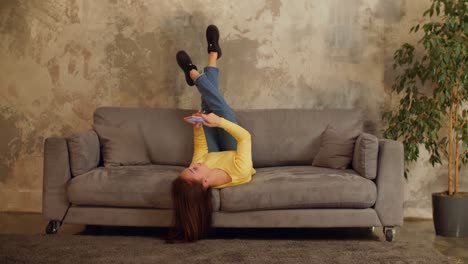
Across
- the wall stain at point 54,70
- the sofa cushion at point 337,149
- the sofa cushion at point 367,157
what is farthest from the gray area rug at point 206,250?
the wall stain at point 54,70

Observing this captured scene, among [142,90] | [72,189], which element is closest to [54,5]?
[142,90]

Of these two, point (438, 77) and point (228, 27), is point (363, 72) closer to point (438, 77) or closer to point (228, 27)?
point (438, 77)

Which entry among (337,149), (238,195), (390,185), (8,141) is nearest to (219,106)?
(238,195)

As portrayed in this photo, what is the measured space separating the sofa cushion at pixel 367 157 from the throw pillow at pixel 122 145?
1.53m

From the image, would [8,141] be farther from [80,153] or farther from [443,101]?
[443,101]

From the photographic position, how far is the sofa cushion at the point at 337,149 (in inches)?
169

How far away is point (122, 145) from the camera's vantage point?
175 inches

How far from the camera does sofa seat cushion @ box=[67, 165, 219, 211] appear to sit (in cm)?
393

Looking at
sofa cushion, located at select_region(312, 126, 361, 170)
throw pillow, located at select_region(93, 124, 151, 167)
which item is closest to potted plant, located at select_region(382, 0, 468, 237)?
sofa cushion, located at select_region(312, 126, 361, 170)

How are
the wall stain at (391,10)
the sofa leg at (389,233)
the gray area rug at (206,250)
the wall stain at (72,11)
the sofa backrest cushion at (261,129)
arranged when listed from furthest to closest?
the wall stain at (72,11)
the wall stain at (391,10)
the sofa backrest cushion at (261,129)
the sofa leg at (389,233)
the gray area rug at (206,250)

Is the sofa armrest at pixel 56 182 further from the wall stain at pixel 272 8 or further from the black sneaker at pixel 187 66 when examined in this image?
the wall stain at pixel 272 8

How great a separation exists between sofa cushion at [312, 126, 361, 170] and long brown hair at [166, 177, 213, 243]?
97 centimetres

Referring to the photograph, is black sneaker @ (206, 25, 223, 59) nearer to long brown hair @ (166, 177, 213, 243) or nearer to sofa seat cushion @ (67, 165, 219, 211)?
sofa seat cushion @ (67, 165, 219, 211)

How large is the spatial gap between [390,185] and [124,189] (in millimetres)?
1707
